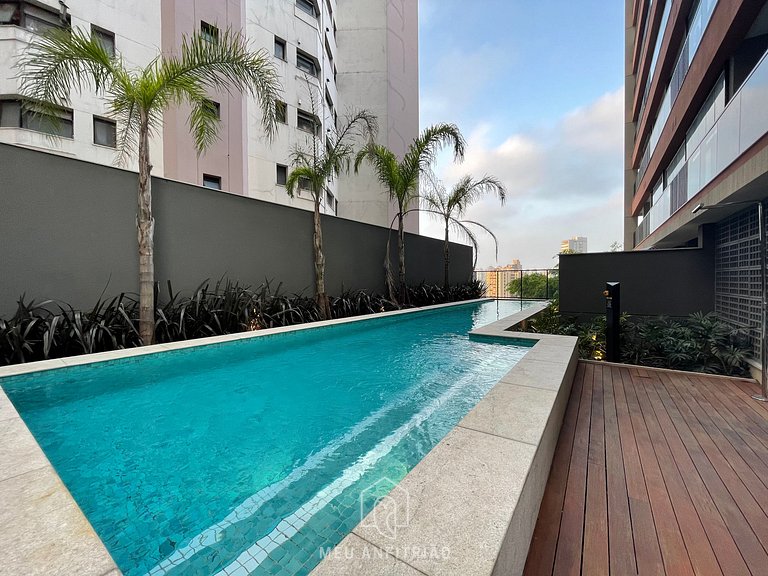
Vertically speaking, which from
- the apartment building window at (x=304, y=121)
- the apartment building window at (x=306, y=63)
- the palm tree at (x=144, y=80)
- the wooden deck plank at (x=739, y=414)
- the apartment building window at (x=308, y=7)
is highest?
the apartment building window at (x=308, y=7)

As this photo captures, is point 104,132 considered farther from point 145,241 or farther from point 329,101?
point 329,101

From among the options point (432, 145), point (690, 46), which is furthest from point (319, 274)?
point (690, 46)

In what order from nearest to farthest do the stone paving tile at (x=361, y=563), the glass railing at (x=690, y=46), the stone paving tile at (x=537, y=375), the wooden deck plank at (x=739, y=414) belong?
the stone paving tile at (x=361, y=563) → the wooden deck plank at (x=739, y=414) → the stone paving tile at (x=537, y=375) → the glass railing at (x=690, y=46)

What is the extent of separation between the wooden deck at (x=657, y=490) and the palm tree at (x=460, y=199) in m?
8.10

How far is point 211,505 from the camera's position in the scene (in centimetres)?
143

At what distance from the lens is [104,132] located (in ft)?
29.7

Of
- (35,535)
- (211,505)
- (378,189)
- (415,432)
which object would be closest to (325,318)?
(415,432)

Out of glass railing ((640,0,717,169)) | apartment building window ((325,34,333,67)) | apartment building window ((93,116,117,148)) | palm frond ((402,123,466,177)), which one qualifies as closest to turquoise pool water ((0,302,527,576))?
glass railing ((640,0,717,169))

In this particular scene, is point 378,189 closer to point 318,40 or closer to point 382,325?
point 318,40

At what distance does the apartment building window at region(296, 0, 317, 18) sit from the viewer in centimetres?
1247

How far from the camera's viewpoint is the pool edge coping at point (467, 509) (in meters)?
0.82

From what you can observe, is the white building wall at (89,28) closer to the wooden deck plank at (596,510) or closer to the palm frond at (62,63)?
the palm frond at (62,63)

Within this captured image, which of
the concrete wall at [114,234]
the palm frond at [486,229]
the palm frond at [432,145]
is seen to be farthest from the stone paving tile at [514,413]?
the palm frond at [486,229]

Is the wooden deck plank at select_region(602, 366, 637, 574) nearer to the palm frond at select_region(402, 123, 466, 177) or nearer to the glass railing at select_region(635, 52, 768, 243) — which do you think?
the glass railing at select_region(635, 52, 768, 243)
